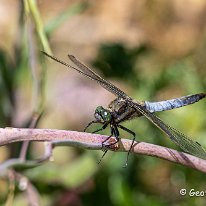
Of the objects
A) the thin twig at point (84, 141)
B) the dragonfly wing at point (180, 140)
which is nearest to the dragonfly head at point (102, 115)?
the dragonfly wing at point (180, 140)

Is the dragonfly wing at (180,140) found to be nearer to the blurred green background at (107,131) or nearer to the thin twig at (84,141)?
the thin twig at (84,141)

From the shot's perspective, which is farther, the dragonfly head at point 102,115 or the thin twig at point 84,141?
the dragonfly head at point 102,115

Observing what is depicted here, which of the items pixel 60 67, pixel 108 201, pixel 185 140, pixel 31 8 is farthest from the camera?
pixel 60 67

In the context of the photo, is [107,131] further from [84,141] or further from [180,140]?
[84,141]

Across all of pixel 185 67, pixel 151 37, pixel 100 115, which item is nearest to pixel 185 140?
pixel 100 115

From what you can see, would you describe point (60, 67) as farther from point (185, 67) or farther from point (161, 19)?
point (185, 67)

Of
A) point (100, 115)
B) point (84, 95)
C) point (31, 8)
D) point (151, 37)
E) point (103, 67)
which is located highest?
point (151, 37)

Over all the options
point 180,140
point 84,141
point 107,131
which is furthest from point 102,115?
point 107,131

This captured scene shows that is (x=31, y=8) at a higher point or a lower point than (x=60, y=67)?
lower
